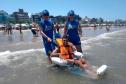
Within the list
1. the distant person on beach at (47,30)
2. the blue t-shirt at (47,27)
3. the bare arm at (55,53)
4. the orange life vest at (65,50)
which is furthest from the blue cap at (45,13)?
the bare arm at (55,53)

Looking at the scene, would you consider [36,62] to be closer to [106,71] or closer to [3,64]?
[3,64]

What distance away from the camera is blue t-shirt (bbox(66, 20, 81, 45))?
11.3 m

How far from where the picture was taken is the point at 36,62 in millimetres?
11742

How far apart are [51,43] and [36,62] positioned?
1377 mm

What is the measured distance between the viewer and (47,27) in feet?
35.9

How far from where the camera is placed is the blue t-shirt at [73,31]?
444 inches

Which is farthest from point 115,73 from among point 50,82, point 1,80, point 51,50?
point 1,80

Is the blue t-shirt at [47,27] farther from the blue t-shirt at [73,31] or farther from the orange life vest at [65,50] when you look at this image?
the orange life vest at [65,50]

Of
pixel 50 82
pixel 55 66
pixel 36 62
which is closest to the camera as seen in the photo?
pixel 50 82

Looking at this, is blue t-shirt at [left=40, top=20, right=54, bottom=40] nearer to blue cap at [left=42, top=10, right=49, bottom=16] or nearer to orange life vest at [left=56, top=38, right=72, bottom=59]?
blue cap at [left=42, top=10, right=49, bottom=16]

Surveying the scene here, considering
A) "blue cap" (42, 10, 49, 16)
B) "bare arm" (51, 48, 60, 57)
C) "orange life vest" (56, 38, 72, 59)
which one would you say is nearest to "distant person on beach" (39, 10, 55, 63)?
"blue cap" (42, 10, 49, 16)

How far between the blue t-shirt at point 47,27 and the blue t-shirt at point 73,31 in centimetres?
69

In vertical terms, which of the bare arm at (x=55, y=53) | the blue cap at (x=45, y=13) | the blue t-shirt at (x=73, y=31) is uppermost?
the blue cap at (x=45, y=13)

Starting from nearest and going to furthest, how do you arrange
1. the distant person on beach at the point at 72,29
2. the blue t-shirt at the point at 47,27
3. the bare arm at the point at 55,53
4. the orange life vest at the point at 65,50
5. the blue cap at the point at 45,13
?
the orange life vest at the point at 65,50 → the bare arm at the point at 55,53 → the blue cap at the point at 45,13 → the blue t-shirt at the point at 47,27 → the distant person on beach at the point at 72,29
